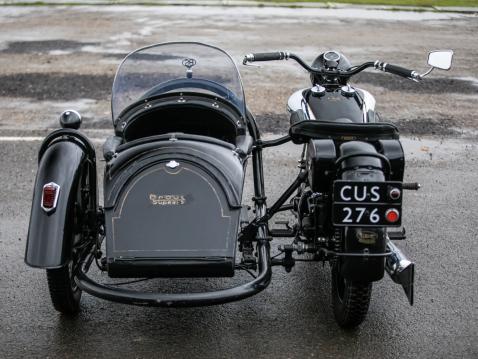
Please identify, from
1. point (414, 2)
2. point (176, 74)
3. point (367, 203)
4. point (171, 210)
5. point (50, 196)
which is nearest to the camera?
point (367, 203)

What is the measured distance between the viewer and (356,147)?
403cm

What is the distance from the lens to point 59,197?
4109mm

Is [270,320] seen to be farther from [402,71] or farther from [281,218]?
[402,71]

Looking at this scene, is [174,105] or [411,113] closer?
[174,105]

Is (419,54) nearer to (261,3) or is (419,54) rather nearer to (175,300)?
(261,3)

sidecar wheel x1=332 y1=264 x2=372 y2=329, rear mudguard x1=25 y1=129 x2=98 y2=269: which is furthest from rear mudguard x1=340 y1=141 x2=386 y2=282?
rear mudguard x1=25 y1=129 x2=98 y2=269

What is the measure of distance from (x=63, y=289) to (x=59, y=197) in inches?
21.8

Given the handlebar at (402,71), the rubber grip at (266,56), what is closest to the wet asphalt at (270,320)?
the handlebar at (402,71)

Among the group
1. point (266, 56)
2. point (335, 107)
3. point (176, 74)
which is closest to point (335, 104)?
point (335, 107)

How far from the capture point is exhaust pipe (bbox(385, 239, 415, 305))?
12.6 feet

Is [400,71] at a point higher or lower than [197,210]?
higher

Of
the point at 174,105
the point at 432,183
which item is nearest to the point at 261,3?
the point at 432,183

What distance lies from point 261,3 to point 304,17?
222 centimetres

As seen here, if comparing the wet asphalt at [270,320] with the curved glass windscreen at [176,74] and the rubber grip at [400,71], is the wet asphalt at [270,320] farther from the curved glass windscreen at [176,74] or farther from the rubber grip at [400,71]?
the rubber grip at [400,71]
